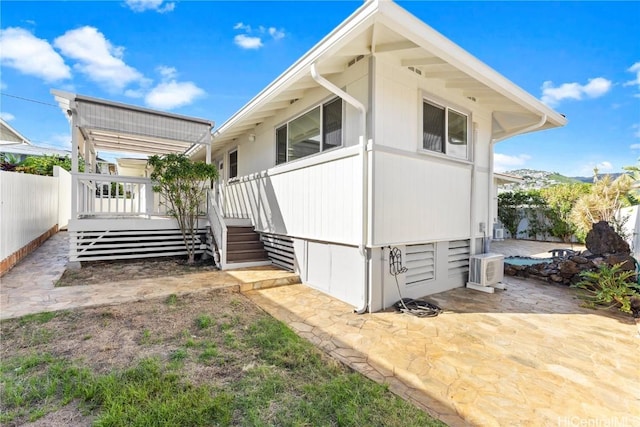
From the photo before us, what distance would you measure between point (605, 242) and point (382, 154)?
5734 millimetres

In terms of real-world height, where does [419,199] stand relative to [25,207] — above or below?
above

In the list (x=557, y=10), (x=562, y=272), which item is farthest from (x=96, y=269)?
(x=557, y=10)

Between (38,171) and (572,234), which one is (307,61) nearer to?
(38,171)

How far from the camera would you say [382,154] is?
4230 millimetres

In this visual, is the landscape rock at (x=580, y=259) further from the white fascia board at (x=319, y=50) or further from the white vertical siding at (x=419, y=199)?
the white fascia board at (x=319, y=50)

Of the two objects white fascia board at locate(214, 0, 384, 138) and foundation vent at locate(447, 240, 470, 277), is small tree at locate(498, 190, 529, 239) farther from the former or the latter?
white fascia board at locate(214, 0, 384, 138)

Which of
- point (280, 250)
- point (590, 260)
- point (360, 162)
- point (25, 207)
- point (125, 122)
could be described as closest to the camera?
point (360, 162)

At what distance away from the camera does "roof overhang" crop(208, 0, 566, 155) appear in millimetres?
3291

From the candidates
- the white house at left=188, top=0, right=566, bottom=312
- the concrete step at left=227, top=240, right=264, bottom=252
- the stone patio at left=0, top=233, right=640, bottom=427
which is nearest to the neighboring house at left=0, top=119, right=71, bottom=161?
the stone patio at left=0, top=233, right=640, bottom=427

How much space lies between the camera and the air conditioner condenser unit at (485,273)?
548 centimetres

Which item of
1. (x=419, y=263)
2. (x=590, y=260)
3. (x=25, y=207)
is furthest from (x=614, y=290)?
(x=25, y=207)

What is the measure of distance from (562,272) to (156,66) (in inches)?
574

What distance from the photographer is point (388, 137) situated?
4.36 meters

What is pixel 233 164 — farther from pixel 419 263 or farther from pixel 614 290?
pixel 614 290
